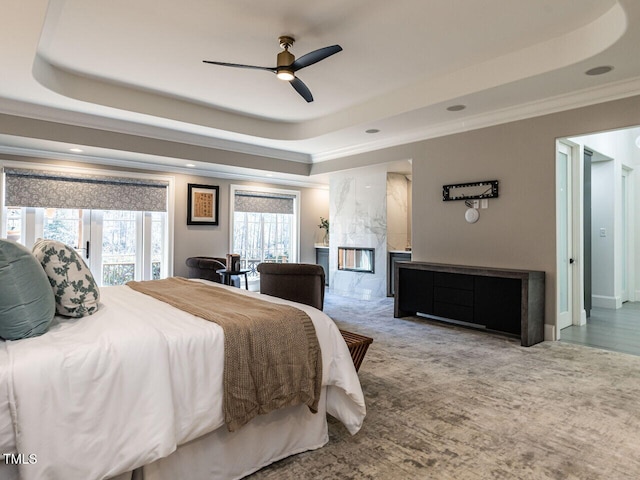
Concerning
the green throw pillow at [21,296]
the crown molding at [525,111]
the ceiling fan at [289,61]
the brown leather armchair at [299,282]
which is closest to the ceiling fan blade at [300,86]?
the ceiling fan at [289,61]

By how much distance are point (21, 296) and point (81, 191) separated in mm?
4901

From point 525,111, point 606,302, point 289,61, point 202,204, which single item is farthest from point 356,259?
point 289,61

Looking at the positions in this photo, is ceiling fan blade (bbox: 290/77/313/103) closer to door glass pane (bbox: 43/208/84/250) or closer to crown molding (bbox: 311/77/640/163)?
crown molding (bbox: 311/77/640/163)

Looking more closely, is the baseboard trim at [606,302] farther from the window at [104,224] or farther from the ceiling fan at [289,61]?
the window at [104,224]

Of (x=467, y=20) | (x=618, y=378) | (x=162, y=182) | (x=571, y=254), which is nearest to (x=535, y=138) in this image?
(x=571, y=254)

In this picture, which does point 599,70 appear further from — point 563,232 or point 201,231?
point 201,231

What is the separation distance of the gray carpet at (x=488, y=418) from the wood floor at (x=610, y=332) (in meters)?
0.29

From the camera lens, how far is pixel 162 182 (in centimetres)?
645

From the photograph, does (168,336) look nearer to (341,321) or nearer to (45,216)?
(341,321)

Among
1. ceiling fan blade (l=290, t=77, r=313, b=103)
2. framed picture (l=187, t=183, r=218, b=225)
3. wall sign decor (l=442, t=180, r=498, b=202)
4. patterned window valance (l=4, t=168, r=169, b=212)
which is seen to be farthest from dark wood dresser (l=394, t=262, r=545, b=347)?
patterned window valance (l=4, t=168, r=169, b=212)

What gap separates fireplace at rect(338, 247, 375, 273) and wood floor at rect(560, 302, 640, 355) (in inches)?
126

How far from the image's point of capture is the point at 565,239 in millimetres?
4656

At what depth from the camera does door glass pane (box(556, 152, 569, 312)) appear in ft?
14.9

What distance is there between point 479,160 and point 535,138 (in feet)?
2.17
